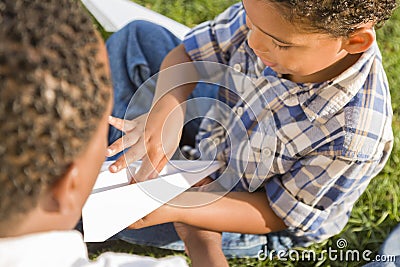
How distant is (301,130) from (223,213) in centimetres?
26

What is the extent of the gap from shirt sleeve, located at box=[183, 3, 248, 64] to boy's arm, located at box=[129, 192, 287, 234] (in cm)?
31

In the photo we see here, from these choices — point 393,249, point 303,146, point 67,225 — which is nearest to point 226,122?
point 303,146

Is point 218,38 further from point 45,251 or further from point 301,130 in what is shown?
point 45,251

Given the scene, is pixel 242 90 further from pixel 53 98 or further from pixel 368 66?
pixel 53 98

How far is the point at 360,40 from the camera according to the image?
44.7 inches

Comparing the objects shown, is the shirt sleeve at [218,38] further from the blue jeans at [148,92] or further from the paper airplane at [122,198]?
the paper airplane at [122,198]

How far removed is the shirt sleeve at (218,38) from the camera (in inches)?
54.5

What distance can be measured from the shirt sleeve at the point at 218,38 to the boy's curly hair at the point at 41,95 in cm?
72

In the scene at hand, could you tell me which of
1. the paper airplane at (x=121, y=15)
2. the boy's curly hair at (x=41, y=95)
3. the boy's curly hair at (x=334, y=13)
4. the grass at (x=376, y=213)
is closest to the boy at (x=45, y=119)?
the boy's curly hair at (x=41, y=95)

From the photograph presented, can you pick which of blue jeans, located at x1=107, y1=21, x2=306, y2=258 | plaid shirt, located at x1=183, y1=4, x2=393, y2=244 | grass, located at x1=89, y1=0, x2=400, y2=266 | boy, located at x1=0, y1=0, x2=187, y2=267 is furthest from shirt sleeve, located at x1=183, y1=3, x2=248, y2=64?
boy, located at x1=0, y1=0, x2=187, y2=267

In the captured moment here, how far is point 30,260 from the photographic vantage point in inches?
28.5

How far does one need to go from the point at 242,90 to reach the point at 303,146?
20 cm

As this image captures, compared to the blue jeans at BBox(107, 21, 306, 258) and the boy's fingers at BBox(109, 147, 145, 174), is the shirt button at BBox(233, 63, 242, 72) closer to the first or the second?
the blue jeans at BBox(107, 21, 306, 258)

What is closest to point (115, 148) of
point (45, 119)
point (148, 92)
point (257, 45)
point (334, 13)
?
point (148, 92)
